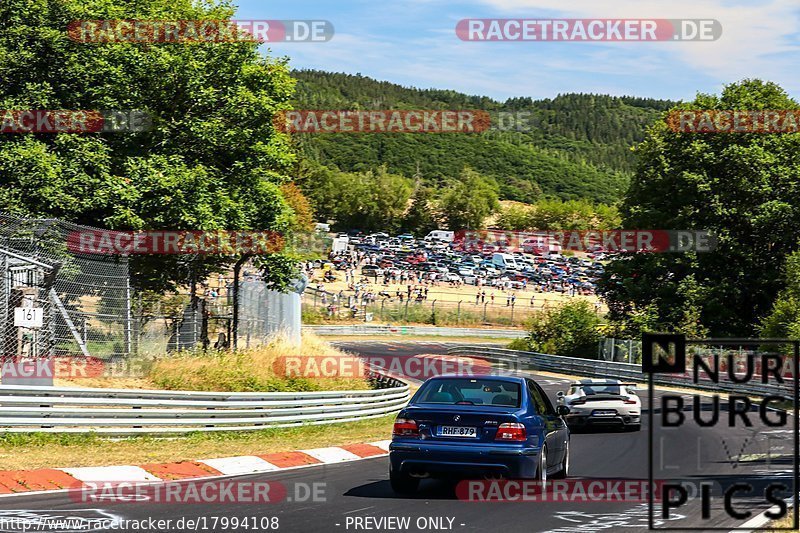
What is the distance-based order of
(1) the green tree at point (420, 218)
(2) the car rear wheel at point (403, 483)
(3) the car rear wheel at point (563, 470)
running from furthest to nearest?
1. (1) the green tree at point (420, 218)
2. (3) the car rear wheel at point (563, 470)
3. (2) the car rear wheel at point (403, 483)

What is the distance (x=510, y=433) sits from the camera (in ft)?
37.7

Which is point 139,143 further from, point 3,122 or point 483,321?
point 483,321

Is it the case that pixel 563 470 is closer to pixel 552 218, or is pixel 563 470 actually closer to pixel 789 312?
pixel 789 312

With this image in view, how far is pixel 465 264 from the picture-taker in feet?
→ 356

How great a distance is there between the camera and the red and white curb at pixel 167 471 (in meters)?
12.3

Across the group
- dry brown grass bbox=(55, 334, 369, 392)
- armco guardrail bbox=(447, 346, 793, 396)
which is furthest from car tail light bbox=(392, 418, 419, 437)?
armco guardrail bbox=(447, 346, 793, 396)

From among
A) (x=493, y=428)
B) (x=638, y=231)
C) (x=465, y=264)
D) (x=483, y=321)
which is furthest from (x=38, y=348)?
(x=465, y=264)

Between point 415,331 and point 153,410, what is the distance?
56.5 m

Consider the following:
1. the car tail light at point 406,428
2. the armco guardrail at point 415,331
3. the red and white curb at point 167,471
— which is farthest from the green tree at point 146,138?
the armco guardrail at point 415,331

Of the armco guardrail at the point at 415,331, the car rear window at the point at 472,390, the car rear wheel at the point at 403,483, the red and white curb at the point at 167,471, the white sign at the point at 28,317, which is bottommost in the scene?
the armco guardrail at the point at 415,331

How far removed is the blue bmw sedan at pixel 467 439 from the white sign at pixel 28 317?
27.6 feet

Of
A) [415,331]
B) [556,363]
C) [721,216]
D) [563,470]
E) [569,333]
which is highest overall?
[721,216]

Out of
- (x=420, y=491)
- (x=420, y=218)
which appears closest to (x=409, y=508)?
(x=420, y=491)

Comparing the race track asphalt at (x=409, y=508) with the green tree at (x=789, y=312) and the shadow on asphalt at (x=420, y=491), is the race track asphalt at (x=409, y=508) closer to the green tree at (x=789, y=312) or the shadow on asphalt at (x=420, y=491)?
the shadow on asphalt at (x=420, y=491)
